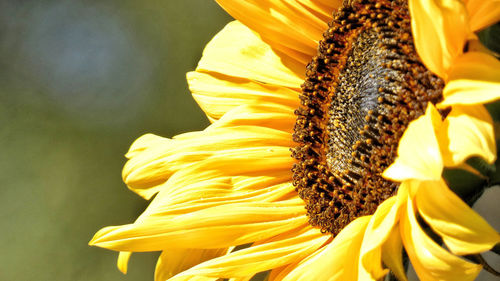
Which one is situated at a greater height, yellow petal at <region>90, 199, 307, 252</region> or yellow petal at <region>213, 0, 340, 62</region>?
yellow petal at <region>213, 0, 340, 62</region>

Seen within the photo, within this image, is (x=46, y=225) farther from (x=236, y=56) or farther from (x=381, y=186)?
(x=381, y=186)

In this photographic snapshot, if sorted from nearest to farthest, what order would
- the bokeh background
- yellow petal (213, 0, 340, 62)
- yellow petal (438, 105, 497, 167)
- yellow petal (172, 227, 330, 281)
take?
yellow petal (438, 105, 497, 167) < yellow petal (172, 227, 330, 281) < yellow petal (213, 0, 340, 62) < the bokeh background

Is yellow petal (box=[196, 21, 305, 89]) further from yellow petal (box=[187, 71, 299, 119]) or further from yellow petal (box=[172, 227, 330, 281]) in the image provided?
yellow petal (box=[172, 227, 330, 281])

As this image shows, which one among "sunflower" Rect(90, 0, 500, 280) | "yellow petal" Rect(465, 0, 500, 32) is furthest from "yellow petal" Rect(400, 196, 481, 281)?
"yellow petal" Rect(465, 0, 500, 32)

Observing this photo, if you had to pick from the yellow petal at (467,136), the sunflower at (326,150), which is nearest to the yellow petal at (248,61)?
the sunflower at (326,150)

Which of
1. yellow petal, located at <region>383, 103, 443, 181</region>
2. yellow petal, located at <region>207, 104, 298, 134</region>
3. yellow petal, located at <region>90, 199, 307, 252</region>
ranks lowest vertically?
yellow petal, located at <region>90, 199, 307, 252</region>

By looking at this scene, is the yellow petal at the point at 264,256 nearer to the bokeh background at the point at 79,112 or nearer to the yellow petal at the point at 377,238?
the yellow petal at the point at 377,238
